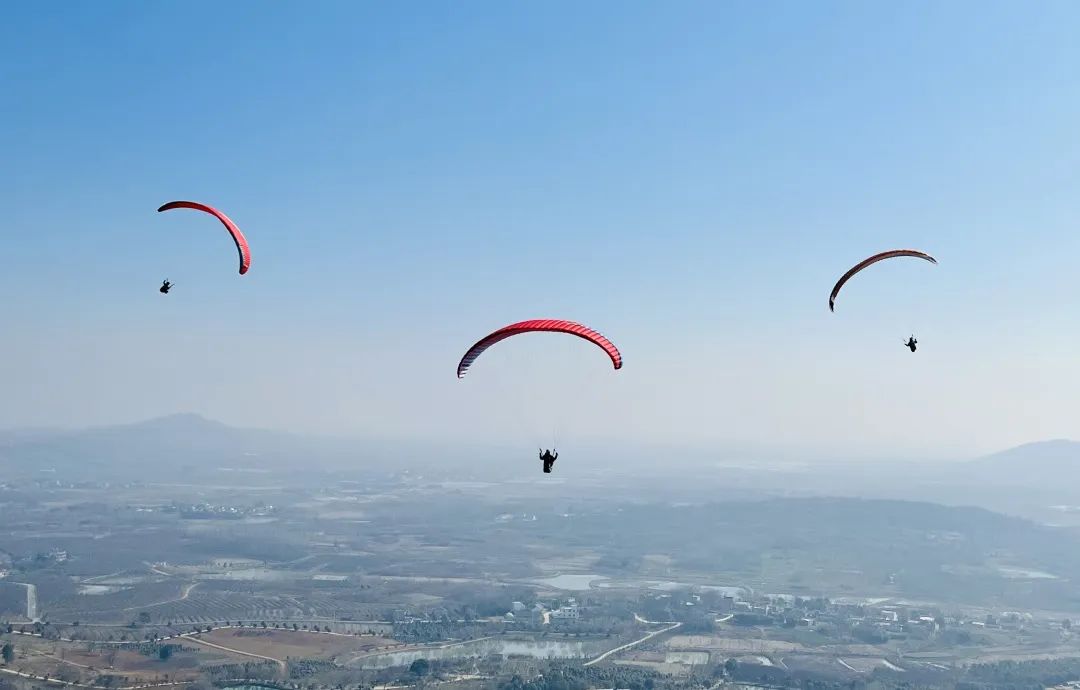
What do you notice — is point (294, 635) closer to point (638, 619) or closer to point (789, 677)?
point (638, 619)

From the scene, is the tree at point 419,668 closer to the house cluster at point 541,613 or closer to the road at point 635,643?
the road at point 635,643

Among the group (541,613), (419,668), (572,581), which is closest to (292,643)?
(419,668)

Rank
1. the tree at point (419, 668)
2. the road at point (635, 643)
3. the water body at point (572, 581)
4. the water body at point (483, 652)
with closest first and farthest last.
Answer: the tree at point (419, 668) → the water body at point (483, 652) → the road at point (635, 643) → the water body at point (572, 581)

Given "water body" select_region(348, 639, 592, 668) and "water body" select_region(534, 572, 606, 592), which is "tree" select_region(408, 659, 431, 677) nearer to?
"water body" select_region(348, 639, 592, 668)

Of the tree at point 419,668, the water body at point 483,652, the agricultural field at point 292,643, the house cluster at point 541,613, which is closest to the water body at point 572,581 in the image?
the house cluster at point 541,613

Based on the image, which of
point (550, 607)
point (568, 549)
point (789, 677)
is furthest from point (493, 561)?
point (789, 677)

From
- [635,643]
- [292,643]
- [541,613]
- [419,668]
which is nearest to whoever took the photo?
[419,668]

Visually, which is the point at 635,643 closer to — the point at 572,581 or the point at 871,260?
the point at 572,581
